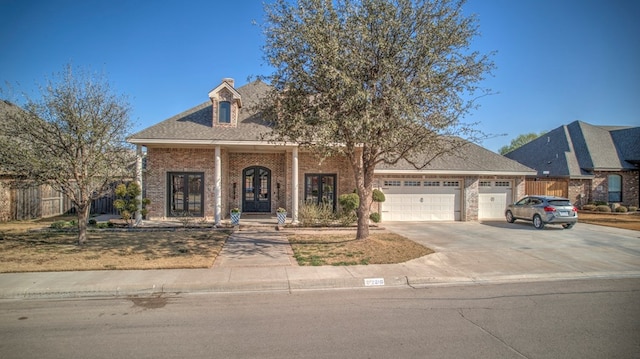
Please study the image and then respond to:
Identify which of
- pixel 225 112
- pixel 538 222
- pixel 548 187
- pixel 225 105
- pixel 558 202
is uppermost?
pixel 225 105

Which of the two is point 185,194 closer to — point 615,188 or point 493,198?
point 493,198

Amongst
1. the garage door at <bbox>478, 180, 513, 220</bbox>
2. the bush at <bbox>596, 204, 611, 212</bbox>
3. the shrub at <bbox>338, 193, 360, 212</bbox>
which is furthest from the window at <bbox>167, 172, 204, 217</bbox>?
the bush at <bbox>596, 204, 611, 212</bbox>

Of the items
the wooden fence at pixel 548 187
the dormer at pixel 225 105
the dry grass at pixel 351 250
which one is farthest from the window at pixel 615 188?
the dormer at pixel 225 105

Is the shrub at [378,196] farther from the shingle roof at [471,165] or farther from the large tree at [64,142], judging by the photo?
the large tree at [64,142]

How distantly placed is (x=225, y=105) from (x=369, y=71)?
29.0 ft

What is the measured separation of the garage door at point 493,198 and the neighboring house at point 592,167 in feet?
17.8

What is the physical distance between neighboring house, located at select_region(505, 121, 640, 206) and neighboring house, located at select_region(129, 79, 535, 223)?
7.62m

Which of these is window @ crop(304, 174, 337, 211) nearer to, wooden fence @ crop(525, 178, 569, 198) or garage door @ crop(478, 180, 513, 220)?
garage door @ crop(478, 180, 513, 220)

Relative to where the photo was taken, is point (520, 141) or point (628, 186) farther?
point (520, 141)

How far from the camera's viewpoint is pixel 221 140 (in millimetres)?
14070

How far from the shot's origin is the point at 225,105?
1537 centimetres

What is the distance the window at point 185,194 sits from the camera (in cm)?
1547

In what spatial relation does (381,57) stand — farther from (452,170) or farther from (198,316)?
(452,170)

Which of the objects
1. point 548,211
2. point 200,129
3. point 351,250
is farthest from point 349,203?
point 548,211
